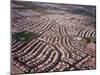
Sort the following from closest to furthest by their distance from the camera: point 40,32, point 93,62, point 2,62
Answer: point 2,62 → point 40,32 → point 93,62

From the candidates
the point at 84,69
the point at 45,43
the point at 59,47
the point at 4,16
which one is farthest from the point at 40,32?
the point at 84,69

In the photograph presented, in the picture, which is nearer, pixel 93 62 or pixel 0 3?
pixel 0 3

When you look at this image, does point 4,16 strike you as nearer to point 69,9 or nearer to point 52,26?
point 52,26

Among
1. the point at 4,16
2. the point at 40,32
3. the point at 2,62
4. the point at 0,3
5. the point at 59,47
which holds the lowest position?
the point at 2,62

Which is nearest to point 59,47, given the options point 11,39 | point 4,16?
point 11,39

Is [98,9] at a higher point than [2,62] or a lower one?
higher

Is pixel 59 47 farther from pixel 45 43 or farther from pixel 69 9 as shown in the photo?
pixel 69 9

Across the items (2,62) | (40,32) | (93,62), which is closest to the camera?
(2,62)
